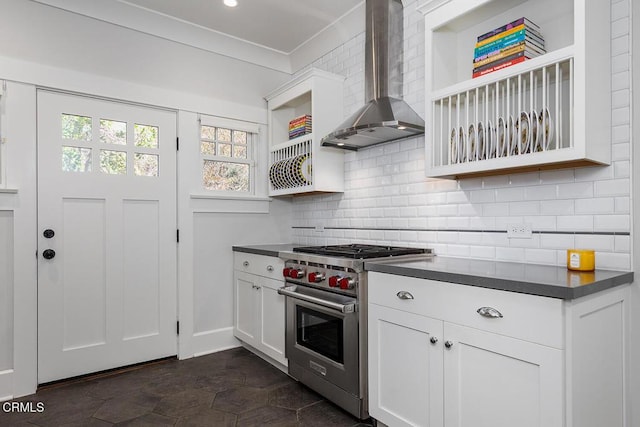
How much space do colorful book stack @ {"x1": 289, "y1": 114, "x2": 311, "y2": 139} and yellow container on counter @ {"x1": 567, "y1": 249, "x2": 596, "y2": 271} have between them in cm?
220

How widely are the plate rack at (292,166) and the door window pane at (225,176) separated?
27 cm

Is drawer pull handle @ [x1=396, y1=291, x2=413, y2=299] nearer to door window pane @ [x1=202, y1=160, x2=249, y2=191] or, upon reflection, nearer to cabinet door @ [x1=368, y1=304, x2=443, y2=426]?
cabinet door @ [x1=368, y1=304, x2=443, y2=426]

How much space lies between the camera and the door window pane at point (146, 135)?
313 cm

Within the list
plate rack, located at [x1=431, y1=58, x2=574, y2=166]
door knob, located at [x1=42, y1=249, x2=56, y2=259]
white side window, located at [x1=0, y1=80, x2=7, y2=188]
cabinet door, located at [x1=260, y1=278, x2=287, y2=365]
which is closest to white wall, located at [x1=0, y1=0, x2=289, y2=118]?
white side window, located at [x1=0, y1=80, x2=7, y2=188]

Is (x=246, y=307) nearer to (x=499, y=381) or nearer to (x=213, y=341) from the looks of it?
(x=213, y=341)

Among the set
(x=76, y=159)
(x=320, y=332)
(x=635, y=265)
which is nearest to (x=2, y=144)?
(x=76, y=159)

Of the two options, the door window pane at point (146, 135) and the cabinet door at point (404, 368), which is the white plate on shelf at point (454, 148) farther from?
→ the door window pane at point (146, 135)

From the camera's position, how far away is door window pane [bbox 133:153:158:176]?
3.12 m

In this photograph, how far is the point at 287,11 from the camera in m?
3.14

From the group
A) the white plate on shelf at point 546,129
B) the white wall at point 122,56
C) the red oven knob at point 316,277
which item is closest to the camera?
the white plate on shelf at point 546,129

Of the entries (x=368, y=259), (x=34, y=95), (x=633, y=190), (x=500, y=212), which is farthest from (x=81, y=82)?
(x=633, y=190)

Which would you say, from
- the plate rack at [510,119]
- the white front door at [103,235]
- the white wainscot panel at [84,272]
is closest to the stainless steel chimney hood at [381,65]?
the plate rack at [510,119]

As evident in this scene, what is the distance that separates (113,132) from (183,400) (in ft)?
6.79

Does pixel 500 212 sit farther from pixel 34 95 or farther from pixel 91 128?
pixel 34 95
